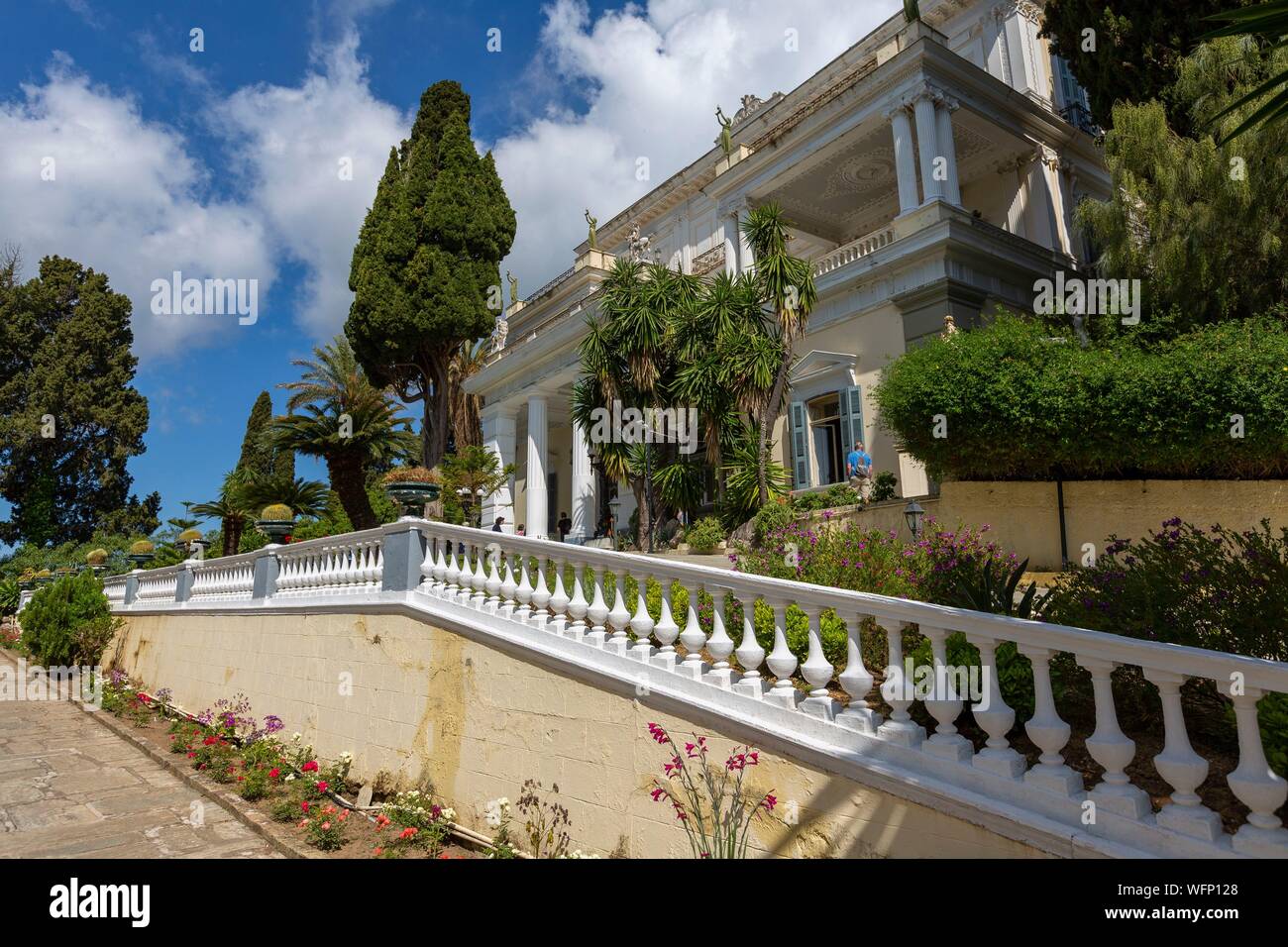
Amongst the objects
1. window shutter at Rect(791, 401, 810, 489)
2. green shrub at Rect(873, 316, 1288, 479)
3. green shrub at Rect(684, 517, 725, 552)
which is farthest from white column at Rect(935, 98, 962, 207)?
green shrub at Rect(684, 517, 725, 552)

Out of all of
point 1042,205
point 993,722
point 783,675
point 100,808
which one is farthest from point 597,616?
point 1042,205

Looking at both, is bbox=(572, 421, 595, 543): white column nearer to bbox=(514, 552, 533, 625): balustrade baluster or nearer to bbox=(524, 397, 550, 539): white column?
bbox=(524, 397, 550, 539): white column

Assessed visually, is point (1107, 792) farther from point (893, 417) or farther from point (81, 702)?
point (81, 702)

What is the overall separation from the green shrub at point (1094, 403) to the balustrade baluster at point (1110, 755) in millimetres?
7886

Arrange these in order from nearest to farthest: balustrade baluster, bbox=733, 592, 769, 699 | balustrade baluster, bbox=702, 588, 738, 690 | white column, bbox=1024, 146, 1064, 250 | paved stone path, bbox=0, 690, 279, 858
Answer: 1. balustrade baluster, bbox=733, 592, 769, 699
2. balustrade baluster, bbox=702, 588, 738, 690
3. paved stone path, bbox=0, 690, 279, 858
4. white column, bbox=1024, 146, 1064, 250

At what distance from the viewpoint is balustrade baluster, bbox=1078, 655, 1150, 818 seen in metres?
2.56

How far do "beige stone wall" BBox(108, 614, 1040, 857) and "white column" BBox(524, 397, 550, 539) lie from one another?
11758mm

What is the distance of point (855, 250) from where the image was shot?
15.3m

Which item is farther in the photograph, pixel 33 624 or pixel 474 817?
pixel 33 624

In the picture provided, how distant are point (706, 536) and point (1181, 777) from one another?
34.4ft

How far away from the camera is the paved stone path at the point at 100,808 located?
17.2ft
